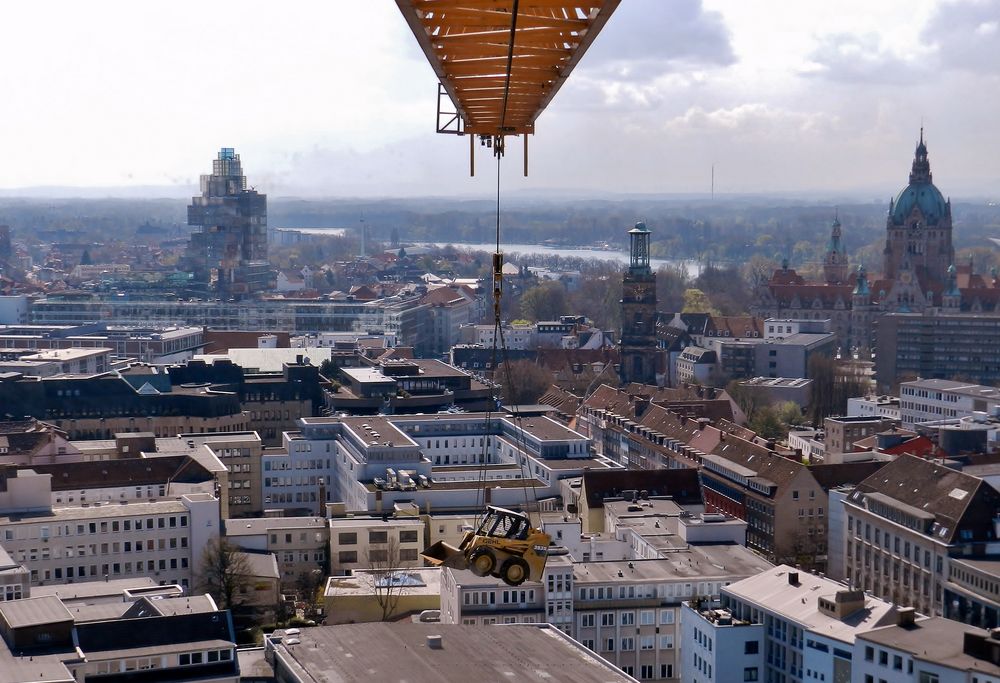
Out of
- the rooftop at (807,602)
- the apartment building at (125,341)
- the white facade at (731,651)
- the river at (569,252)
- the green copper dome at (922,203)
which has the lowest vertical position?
the white facade at (731,651)

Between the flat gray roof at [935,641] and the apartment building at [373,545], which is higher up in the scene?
the flat gray roof at [935,641]

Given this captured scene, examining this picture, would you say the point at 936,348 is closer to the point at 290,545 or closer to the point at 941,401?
the point at 941,401

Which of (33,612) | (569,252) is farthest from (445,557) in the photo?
(569,252)

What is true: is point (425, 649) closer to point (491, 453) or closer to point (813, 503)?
point (813, 503)

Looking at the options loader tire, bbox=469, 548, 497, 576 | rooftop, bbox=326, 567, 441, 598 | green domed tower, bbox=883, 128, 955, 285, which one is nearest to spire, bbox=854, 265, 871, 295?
green domed tower, bbox=883, 128, 955, 285

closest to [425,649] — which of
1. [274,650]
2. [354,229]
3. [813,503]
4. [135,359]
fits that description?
[274,650]

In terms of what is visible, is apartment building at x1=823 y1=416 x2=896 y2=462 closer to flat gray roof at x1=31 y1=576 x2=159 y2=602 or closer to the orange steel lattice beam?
flat gray roof at x1=31 y1=576 x2=159 y2=602

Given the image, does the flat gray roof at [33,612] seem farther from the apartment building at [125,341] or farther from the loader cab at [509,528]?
the apartment building at [125,341]

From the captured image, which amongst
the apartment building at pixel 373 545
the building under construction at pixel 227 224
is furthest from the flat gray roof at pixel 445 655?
the building under construction at pixel 227 224

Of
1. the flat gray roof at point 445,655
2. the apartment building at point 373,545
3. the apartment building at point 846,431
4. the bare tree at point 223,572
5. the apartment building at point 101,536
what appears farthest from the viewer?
the apartment building at point 846,431
